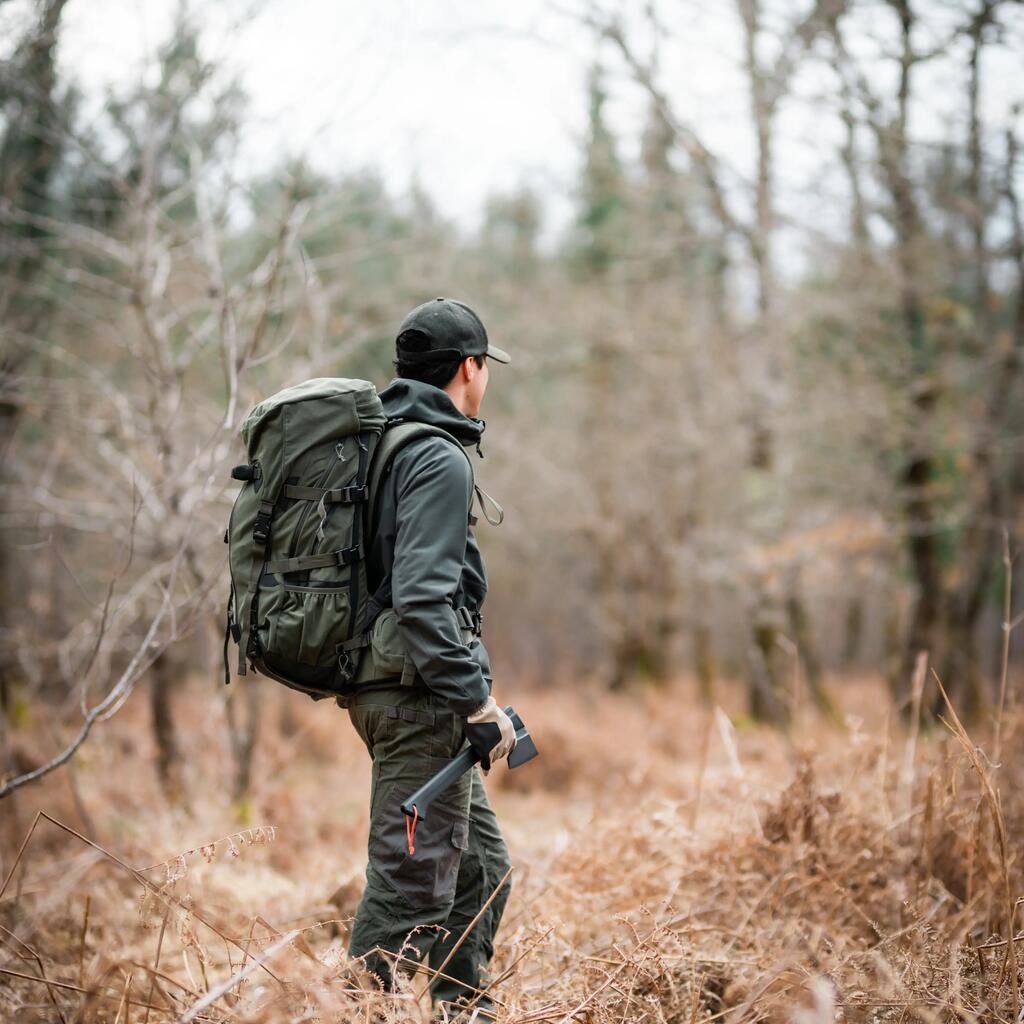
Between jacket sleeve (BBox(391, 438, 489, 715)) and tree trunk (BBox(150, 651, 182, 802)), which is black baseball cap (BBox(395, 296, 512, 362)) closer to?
jacket sleeve (BBox(391, 438, 489, 715))

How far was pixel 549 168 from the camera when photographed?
40.9 feet

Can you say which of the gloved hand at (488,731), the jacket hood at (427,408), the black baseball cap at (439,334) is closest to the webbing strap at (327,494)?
the jacket hood at (427,408)

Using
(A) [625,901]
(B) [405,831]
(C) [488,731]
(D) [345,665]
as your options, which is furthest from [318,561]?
(A) [625,901]

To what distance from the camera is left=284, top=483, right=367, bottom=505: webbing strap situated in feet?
8.00

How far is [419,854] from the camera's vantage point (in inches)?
94.6

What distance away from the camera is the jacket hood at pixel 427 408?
104 inches

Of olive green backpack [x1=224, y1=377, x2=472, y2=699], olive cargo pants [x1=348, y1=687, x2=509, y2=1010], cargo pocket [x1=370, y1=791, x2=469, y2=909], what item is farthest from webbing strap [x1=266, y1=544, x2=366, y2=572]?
cargo pocket [x1=370, y1=791, x2=469, y2=909]

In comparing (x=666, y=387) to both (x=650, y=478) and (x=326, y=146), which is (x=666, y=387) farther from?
(x=326, y=146)

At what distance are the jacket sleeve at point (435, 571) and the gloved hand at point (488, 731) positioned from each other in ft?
0.13

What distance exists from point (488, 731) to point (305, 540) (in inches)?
27.8

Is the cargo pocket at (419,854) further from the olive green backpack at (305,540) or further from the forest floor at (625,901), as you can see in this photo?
the olive green backpack at (305,540)

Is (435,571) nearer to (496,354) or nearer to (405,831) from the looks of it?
(405,831)

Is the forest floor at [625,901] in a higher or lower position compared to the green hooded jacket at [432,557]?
lower

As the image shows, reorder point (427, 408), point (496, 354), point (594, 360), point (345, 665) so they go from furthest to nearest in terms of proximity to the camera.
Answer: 1. point (594, 360)
2. point (496, 354)
3. point (427, 408)
4. point (345, 665)
